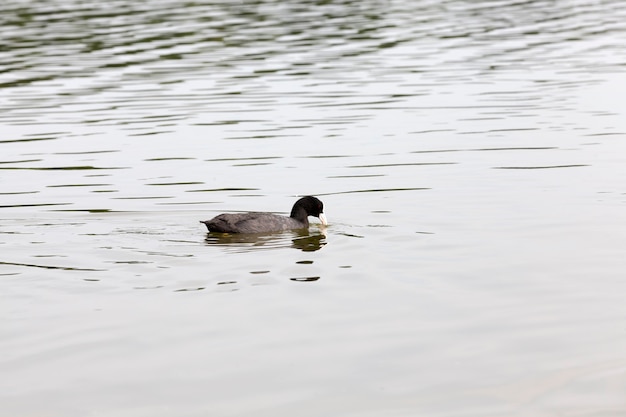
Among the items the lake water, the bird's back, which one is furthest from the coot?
the lake water

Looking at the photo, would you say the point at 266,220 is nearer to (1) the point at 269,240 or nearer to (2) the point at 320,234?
(1) the point at 269,240

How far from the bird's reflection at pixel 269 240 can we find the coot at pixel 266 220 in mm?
76

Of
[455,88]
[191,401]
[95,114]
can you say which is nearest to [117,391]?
[191,401]

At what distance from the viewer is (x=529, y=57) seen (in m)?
35.8

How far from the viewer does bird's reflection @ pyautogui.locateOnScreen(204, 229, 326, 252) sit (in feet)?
53.0

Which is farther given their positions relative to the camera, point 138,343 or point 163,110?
point 163,110

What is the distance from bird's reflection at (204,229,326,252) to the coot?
0.08 metres

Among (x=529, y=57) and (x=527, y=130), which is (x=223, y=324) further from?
(x=529, y=57)

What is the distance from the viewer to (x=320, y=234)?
672 inches

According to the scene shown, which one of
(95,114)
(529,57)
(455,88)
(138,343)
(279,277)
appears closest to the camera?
(138,343)

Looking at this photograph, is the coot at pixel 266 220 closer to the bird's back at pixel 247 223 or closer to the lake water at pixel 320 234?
the bird's back at pixel 247 223

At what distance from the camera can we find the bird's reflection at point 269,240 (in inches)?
636

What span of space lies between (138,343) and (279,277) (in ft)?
9.29

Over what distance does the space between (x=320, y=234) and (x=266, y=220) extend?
74 centimetres
